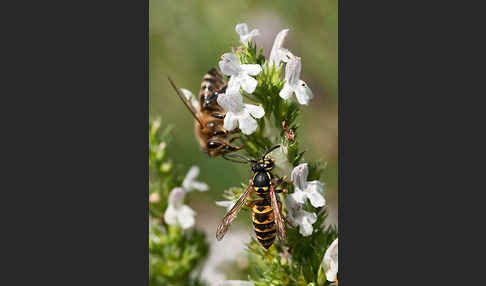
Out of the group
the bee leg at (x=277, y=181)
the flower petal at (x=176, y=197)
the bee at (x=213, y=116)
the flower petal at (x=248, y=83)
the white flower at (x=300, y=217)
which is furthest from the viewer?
the flower petal at (x=176, y=197)

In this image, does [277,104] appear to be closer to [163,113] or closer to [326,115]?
[326,115]

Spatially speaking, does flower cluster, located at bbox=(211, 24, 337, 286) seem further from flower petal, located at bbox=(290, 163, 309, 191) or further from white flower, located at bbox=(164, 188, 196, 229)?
white flower, located at bbox=(164, 188, 196, 229)

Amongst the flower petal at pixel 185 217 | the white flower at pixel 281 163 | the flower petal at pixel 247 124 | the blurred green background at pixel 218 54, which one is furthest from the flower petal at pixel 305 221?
the blurred green background at pixel 218 54

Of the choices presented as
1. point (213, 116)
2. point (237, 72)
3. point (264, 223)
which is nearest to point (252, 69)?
point (237, 72)

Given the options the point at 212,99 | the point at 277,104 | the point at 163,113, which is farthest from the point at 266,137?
the point at 163,113

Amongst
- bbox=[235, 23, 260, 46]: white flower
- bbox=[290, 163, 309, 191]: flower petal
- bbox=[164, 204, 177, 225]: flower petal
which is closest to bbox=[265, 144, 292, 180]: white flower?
bbox=[290, 163, 309, 191]: flower petal

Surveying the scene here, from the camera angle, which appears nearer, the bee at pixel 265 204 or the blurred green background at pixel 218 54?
the bee at pixel 265 204

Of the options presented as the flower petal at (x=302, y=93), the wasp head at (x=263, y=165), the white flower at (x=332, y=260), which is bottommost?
the white flower at (x=332, y=260)

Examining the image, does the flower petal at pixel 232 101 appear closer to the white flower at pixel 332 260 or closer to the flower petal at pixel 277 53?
the flower petal at pixel 277 53
